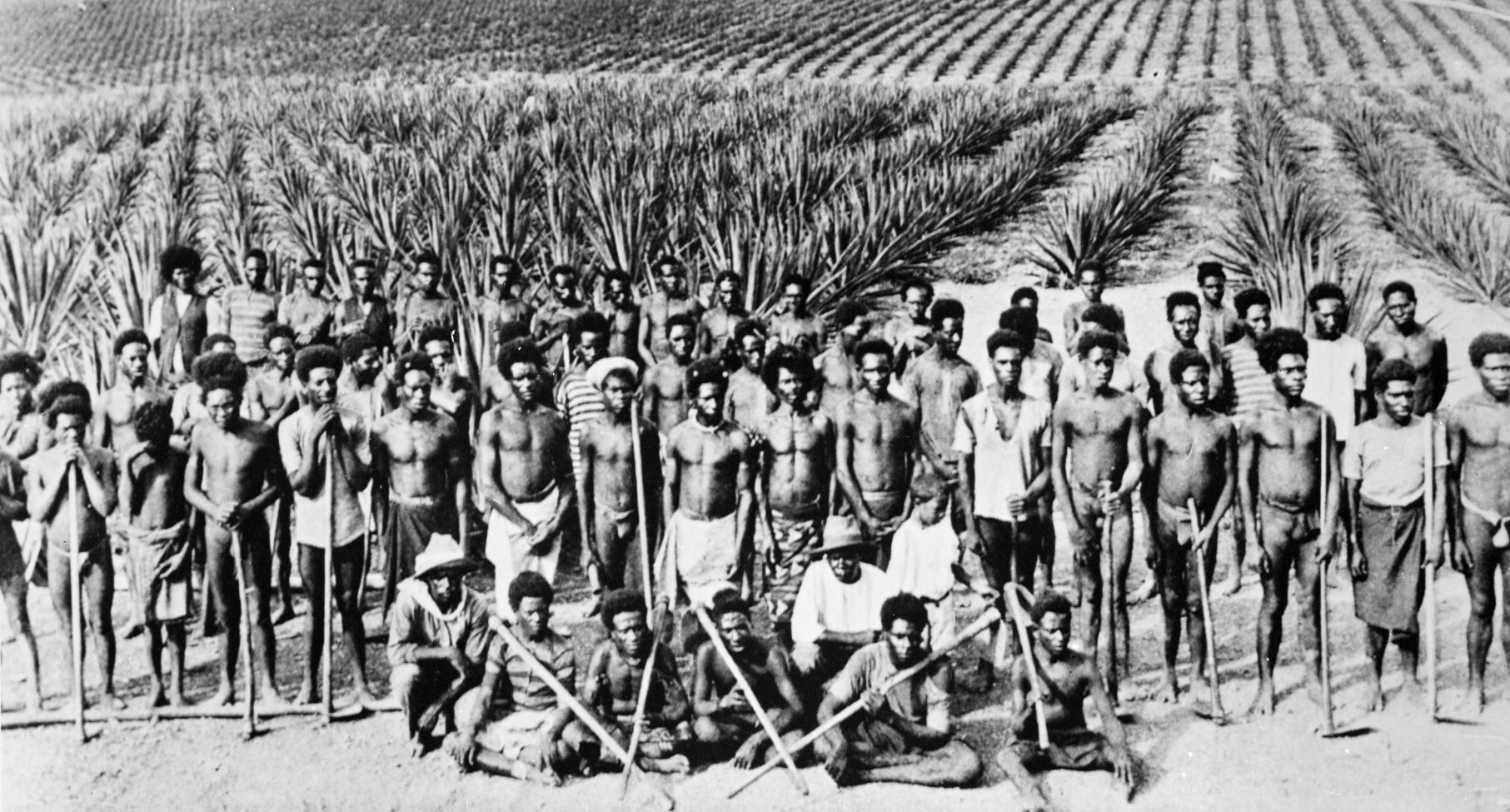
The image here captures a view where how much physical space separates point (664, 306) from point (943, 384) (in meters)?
1.83

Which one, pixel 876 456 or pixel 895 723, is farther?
pixel 876 456

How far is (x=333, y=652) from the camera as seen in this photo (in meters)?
4.62

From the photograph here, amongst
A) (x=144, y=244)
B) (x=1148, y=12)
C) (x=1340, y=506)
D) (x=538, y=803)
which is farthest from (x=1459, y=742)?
(x=144, y=244)

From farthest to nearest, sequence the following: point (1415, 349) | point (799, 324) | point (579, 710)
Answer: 1. point (799, 324)
2. point (1415, 349)
3. point (579, 710)

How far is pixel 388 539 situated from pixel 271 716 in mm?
771

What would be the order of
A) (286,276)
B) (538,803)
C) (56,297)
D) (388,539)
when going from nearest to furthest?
(538,803), (388,539), (56,297), (286,276)

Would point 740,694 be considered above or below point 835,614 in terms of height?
below

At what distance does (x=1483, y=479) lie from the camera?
13.0 feet

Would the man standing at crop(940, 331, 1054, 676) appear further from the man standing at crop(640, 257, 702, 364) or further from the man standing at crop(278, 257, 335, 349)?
the man standing at crop(278, 257, 335, 349)

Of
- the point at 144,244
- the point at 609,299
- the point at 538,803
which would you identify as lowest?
the point at 538,803

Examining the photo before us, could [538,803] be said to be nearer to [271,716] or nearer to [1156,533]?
[271,716]

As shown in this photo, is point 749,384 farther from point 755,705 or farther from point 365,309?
point 365,309

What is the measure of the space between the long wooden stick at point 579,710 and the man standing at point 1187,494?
6.41 feet

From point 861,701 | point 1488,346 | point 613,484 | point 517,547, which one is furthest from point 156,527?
point 1488,346
